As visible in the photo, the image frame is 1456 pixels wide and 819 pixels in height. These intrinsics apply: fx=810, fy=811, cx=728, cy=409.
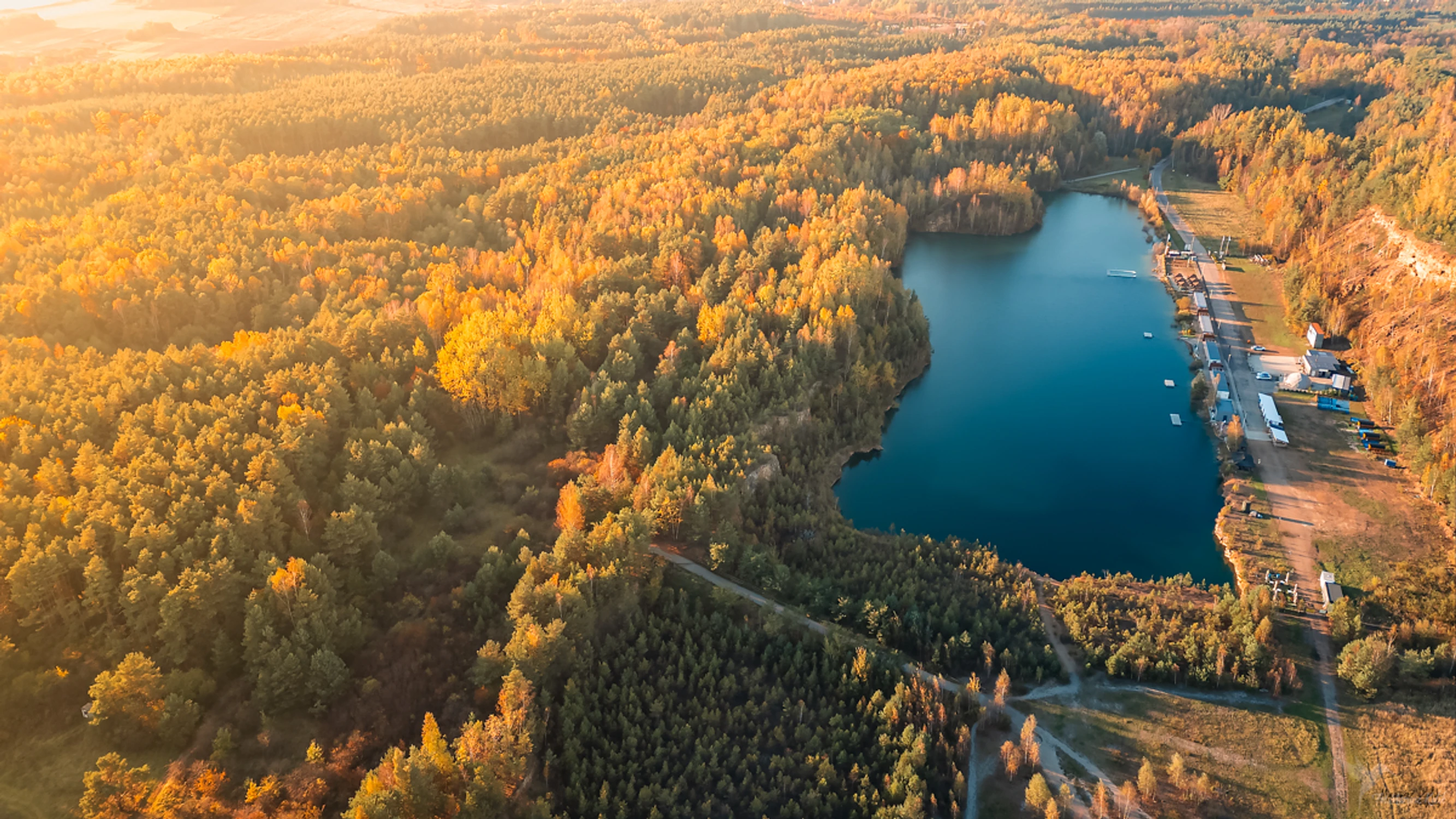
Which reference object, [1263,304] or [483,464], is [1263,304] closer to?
[1263,304]

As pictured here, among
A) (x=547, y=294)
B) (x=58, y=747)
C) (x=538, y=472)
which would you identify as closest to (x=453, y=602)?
(x=538, y=472)

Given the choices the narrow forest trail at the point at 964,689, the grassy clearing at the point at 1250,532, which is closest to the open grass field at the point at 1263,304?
the grassy clearing at the point at 1250,532

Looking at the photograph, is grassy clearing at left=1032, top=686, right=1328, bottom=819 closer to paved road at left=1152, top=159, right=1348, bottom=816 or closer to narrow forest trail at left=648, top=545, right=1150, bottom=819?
narrow forest trail at left=648, top=545, right=1150, bottom=819

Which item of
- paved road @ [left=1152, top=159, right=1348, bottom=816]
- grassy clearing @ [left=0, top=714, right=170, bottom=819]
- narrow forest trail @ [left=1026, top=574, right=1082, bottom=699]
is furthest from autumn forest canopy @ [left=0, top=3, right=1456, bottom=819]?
paved road @ [left=1152, top=159, right=1348, bottom=816]

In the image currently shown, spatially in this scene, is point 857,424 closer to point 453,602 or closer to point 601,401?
point 601,401

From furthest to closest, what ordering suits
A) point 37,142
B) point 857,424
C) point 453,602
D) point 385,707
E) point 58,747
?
point 37,142 < point 857,424 < point 453,602 < point 385,707 < point 58,747

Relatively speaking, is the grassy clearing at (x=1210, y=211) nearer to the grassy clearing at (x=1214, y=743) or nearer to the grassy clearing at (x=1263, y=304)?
the grassy clearing at (x=1263, y=304)

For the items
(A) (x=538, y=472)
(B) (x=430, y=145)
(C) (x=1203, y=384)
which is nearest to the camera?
(A) (x=538, y=472)
